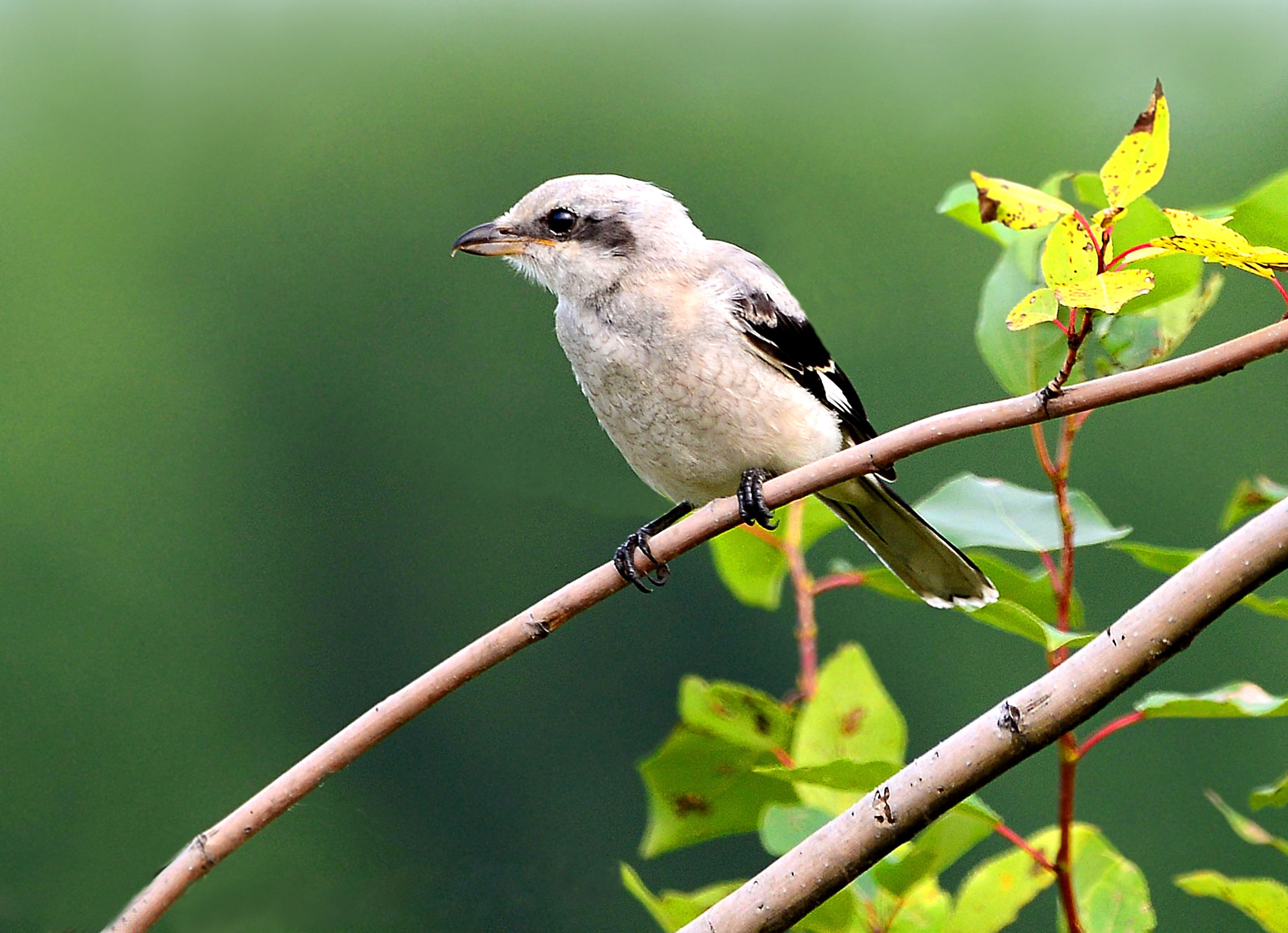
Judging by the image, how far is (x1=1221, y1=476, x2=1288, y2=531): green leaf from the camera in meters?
1.41

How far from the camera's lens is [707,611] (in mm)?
15617

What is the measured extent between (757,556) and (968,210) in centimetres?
54

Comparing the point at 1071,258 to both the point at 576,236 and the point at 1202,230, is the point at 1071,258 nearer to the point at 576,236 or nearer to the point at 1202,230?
the point at 1202,230

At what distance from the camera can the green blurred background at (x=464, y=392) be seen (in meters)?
13.7

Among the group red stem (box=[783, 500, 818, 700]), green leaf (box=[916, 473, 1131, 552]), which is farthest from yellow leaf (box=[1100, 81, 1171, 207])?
red stem (box=[783, 500, 818, 700])

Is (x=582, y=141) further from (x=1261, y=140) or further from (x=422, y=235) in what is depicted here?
(x=1261, y=140)

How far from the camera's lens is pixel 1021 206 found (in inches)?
39.3

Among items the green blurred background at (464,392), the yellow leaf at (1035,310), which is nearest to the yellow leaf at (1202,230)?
the yellow leaf at (1035,310)

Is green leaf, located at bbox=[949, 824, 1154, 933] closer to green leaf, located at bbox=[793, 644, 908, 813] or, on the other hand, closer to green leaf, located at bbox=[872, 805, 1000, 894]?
green leaf, located at bbox=[872, 805, 1000, 894]

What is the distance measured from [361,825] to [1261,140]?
68.5 feet

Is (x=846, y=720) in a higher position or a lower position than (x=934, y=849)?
higher

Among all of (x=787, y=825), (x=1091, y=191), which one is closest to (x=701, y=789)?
(x=787, y=825)

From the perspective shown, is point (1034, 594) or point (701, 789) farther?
point (701, 789)

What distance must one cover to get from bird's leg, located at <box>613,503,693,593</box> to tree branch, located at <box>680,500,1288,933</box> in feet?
2.35
